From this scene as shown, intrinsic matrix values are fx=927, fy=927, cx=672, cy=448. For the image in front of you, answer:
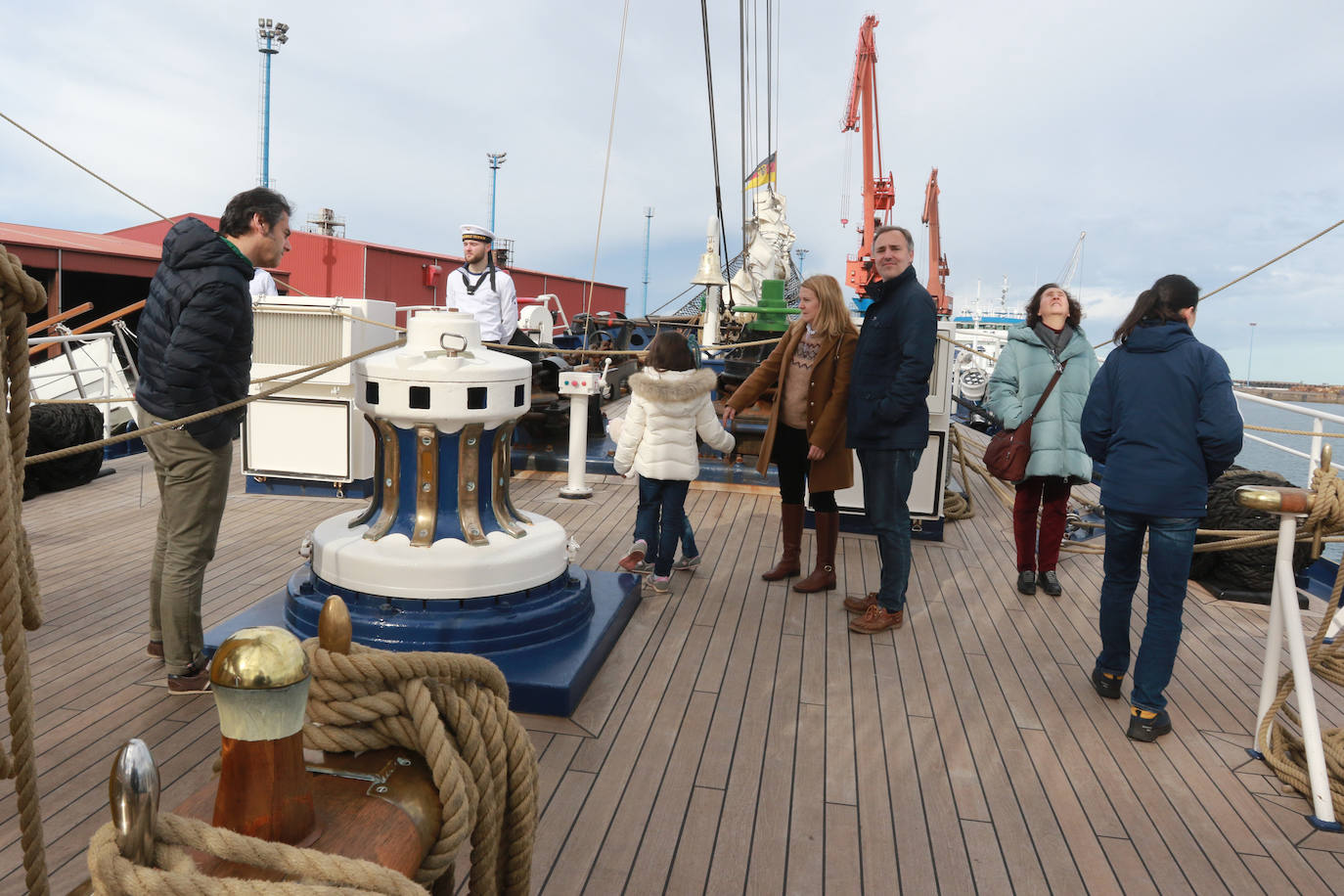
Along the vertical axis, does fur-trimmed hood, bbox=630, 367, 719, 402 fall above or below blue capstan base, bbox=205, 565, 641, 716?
above

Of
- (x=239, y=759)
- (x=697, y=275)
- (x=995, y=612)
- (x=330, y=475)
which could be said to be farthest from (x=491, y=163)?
(x=239, y=759)

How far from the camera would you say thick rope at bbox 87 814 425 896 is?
757 mm

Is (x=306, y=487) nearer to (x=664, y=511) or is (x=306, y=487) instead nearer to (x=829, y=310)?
(x=664, y=511)

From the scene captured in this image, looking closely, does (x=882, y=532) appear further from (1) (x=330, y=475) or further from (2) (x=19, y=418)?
(1) (x=330, y=475)

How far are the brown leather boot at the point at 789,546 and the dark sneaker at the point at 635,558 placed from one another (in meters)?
0.57

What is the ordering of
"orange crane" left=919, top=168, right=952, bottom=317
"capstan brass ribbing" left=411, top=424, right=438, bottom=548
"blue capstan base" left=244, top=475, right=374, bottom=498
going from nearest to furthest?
"capstan brass ribbing" left=411, top=424, right=438, bottom=548
"blue capstan base" left=244, top=475, right=374, bottom=498
"orange crane" left=919, top=168, right=952, bottom=317

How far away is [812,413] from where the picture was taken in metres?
3.85

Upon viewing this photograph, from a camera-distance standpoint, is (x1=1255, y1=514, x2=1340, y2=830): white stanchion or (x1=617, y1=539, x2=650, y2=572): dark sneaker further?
(x1=617, y1=539, x2=650, y2=572): dark sneaker

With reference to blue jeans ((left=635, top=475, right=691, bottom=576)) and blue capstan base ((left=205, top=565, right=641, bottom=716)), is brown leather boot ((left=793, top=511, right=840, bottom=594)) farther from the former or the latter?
blue capstan base ((left=205, top=565, right=641, bottom=716))

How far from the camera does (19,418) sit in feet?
3.84


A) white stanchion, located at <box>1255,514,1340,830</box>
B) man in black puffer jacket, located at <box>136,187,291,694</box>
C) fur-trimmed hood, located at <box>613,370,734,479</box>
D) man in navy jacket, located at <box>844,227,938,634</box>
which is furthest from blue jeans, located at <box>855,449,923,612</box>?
man in black puffer jacket, located at <box>136,187,291,694</box>

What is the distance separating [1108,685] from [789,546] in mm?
1513

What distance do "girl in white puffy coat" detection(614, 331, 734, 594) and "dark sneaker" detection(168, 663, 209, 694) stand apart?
179 cm

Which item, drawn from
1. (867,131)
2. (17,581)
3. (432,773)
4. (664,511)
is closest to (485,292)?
(664,511)
